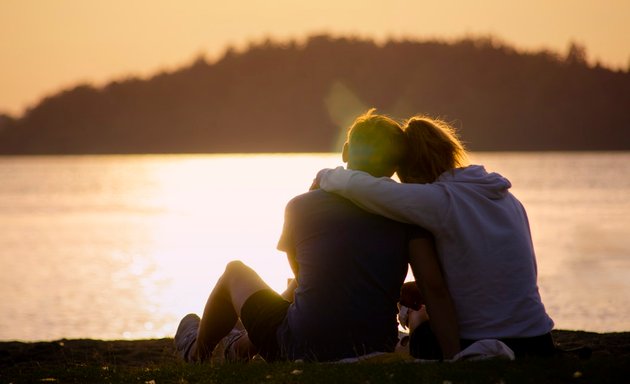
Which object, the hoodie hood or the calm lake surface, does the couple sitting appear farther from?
the calm lake surface

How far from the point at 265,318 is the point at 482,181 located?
1.44 metres

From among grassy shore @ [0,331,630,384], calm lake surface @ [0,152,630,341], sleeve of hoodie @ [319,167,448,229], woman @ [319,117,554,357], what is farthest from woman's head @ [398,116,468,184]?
calm lake surface @ [0,152,630,341]

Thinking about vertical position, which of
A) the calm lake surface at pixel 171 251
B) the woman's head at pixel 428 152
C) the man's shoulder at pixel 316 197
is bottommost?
the calm lake surface at pixel 171 251

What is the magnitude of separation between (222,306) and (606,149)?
152m

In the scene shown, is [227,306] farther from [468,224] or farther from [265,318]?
[468,224]

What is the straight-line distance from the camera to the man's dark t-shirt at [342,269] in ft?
19.8

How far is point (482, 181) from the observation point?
609 cm

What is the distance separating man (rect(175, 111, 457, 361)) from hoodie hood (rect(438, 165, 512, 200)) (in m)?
0.33

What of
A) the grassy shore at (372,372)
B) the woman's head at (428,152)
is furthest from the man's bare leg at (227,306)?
the woman's head at (428,152)

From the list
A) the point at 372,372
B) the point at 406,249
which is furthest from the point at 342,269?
the point at 372,372

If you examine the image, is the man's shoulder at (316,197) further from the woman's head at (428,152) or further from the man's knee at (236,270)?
the man's knee at (236,270)

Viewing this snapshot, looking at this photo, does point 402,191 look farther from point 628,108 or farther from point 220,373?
point 628,108

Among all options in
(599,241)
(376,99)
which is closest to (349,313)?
(599,241)

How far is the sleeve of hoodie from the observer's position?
585 cm
